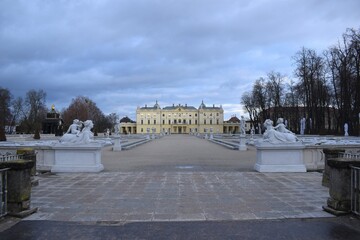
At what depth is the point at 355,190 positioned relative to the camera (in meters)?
6.42

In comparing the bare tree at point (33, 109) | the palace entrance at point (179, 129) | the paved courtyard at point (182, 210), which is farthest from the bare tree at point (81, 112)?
the paved courtyard at point (182, 210)

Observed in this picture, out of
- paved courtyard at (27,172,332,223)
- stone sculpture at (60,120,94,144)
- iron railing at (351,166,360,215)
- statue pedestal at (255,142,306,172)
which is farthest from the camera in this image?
stone sculpture at (60,120,94,144)

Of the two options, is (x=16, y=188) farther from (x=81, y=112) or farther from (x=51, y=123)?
(x=81, y=112)

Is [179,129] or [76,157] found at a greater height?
[179,129]

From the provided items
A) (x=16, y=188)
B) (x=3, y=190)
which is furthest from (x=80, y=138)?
(x=3, y=190)

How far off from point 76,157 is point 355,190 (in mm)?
9981

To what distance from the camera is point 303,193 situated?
29.2ft

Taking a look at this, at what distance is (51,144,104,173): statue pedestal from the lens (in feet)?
44.0

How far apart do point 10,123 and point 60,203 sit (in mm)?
77471

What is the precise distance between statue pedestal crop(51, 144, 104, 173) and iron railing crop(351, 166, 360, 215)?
931 centimetres

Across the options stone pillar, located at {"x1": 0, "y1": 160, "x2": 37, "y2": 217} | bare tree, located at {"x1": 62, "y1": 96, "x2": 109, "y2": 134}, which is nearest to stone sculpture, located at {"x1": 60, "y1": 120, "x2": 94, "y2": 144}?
stone pillar, located at {"x1": 0, "y1": 160, "x2": 37, "y2": 217}

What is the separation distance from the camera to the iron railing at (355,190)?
6.36 metres

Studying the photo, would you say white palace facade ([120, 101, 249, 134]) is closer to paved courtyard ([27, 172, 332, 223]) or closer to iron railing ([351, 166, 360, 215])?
paved courtyard ([27, 172, 332, 223])

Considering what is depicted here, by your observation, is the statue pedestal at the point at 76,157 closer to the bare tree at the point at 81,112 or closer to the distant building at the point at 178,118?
the bare tree at the point at 81,112
